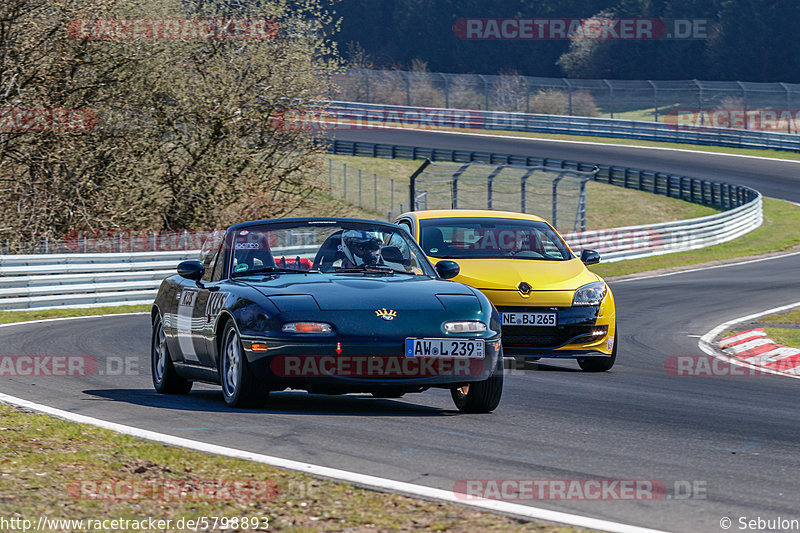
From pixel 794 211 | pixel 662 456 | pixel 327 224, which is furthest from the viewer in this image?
pixel 794 211

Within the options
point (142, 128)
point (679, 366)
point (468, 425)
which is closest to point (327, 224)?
point (468, 425)

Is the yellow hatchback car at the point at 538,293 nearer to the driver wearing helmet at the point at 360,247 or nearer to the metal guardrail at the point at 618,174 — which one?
the driver wearing helmet at the point at 360,247

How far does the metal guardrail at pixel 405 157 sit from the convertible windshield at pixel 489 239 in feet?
35.4

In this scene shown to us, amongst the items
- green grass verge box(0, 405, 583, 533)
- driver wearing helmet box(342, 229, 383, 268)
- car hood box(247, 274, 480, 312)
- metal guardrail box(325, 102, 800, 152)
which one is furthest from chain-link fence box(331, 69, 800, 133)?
green grass verge box(0, 405, 583, 533)

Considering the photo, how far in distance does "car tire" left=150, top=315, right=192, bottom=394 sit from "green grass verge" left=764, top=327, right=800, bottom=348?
8160mm

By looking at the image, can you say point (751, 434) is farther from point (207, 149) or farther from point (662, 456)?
point (207, 149)

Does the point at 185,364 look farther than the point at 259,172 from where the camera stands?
No

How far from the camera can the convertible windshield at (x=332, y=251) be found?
353 inches

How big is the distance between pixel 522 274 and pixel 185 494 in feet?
23.2

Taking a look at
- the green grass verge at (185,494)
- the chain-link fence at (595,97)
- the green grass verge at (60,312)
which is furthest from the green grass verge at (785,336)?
the chain-link fence at (595,97)

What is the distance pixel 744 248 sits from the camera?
34.7 meters

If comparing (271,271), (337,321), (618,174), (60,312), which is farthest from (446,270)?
(618,174)

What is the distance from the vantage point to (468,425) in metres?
7.68

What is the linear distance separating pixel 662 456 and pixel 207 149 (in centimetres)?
2450
